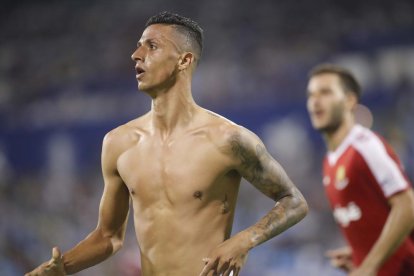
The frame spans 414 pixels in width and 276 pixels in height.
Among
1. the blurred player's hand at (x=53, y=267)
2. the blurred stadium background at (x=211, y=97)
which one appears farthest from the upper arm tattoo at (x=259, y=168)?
the blurred stadium background at (x=211, y=97)

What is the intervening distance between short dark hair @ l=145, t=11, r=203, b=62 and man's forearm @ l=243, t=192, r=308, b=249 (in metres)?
0.95

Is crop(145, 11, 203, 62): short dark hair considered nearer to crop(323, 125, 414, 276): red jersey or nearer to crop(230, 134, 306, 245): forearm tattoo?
crop(230, 134, 306, 245): forearm tattoo

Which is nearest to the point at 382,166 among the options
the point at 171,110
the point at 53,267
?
the point at 171,110

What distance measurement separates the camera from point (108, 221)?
11.9ft

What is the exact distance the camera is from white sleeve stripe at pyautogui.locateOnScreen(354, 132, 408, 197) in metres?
4.27

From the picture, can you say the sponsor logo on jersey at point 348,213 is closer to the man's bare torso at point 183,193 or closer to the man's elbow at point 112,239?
the man's bare torso at point 183,193

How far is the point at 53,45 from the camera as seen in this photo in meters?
12.9

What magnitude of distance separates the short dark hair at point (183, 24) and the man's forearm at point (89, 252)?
3.53 feet

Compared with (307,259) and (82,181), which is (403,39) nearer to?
(307,259)

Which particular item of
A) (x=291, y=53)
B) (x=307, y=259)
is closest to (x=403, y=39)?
(x=291, y=53)

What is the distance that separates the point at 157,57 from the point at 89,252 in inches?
40.3

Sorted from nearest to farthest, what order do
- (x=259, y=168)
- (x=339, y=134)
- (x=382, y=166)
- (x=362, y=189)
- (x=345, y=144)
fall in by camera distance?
(x=259, y=168) → (x=382, y=166) → (x=362, y=189) → (x=345, y=144) → (x=339, y=134)

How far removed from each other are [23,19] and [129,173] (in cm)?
1122

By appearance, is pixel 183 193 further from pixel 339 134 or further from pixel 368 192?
pixel 339 134
